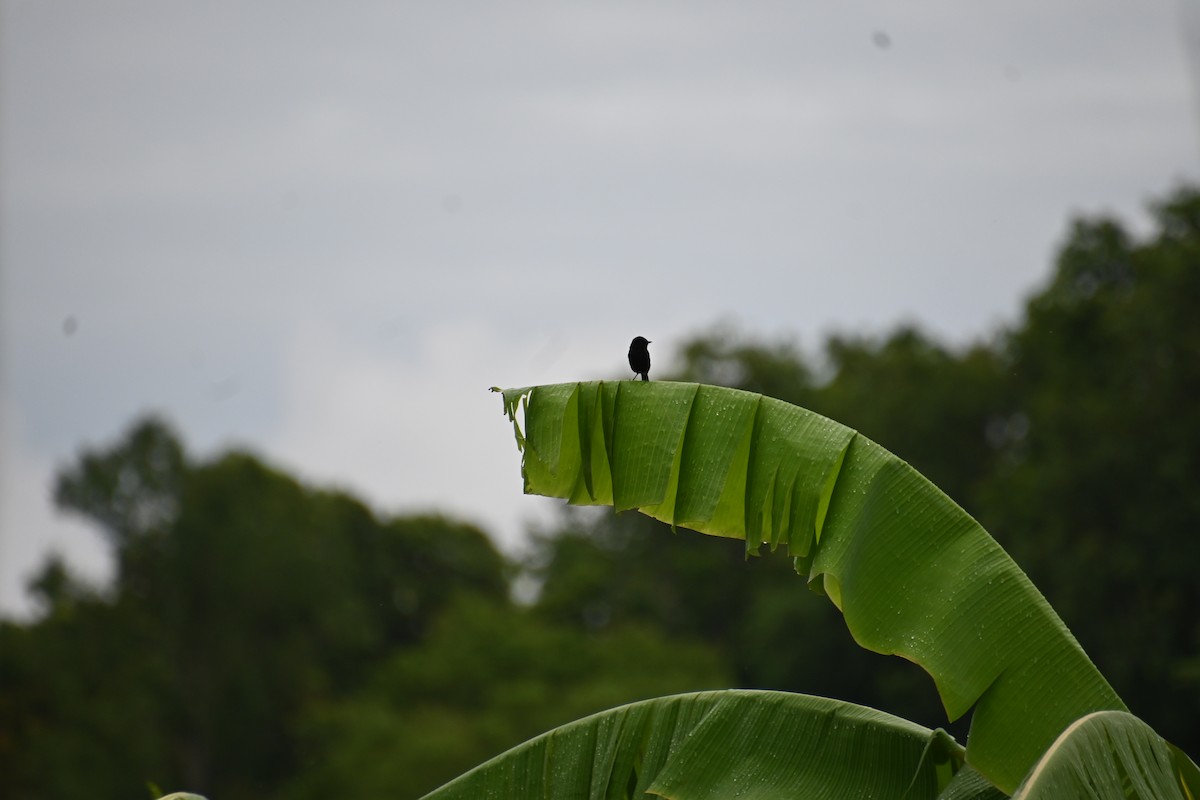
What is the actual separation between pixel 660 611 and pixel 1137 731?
40925mm

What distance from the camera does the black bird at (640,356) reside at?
15.7ft

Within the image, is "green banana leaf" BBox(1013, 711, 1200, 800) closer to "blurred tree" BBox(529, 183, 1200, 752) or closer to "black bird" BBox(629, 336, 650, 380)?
"black bird" BBox(629, 336, 650, 380)

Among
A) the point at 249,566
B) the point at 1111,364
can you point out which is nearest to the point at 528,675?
the point at 249,566

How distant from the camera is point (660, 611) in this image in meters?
44.4

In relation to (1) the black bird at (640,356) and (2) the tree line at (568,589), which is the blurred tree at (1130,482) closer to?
(2) the tree line at (568,589)

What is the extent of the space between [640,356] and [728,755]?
146 cm

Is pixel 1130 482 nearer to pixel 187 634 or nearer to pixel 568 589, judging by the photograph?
pixel 568 589

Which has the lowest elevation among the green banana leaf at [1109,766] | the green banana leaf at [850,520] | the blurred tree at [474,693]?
the blurred tree at [474,693]

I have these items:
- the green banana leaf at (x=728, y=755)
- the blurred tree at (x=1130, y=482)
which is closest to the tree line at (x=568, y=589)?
the blurred tree at (x=1130, y=482)

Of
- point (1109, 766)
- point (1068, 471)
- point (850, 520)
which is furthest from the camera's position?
point (1068, 471)

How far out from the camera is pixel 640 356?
4.87 meters

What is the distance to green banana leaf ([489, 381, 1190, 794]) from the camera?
165 inches

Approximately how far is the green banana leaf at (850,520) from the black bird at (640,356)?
0.11m

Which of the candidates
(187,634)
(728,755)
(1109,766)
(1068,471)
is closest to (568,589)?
(187,634)
